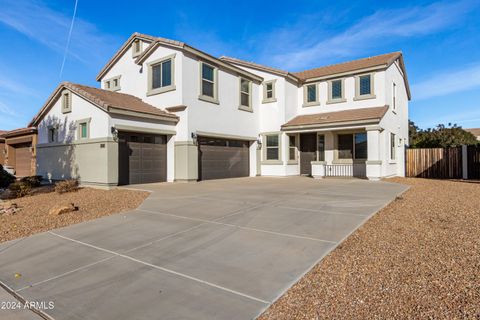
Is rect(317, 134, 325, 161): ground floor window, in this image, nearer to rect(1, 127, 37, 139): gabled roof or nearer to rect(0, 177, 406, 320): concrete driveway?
rect(0, 177, 406, 320): concrete driveway

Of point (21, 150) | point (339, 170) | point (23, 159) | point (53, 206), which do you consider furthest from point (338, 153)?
point (21, 150)

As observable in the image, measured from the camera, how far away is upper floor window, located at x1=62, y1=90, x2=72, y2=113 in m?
15.0

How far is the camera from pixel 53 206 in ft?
29.0

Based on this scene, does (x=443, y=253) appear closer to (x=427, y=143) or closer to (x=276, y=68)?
(x=276, y=68)

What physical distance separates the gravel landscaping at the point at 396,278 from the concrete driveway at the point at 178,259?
28cm

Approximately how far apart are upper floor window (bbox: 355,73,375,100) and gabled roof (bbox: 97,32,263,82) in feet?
20.4

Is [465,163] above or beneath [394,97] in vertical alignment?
beneath

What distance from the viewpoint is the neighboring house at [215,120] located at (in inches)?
544

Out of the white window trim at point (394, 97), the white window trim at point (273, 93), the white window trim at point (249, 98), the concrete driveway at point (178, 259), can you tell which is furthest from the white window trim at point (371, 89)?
the concrete driveway at point (178, 259)

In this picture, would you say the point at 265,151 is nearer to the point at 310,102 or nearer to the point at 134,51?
the point at 310,102

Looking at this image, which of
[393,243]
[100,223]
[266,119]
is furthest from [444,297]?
[266,119]

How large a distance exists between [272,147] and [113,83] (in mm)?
11696

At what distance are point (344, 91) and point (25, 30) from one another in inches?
701

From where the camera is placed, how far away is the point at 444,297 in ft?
10.6
